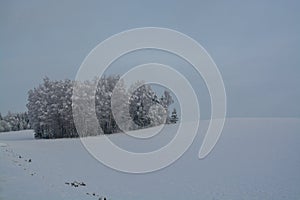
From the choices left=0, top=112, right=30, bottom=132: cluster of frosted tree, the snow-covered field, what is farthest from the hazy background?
the snow-covered field

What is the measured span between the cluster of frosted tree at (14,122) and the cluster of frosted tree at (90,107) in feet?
0.30

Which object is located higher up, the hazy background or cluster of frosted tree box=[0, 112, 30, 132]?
the hazy background

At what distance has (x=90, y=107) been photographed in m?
3.00

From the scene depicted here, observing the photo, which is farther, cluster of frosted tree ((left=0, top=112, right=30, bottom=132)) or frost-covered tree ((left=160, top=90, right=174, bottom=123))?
cluster of frosted tree ((left=0, top=112, right=30, bottom=132))

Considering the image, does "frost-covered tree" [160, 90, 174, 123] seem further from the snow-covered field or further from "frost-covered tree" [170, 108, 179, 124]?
the snow-covered field

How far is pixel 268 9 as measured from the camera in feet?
8.44

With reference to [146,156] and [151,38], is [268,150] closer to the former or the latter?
[146,156]

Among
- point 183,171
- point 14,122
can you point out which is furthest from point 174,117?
point 14,122

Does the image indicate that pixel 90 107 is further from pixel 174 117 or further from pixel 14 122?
pixel 14 122

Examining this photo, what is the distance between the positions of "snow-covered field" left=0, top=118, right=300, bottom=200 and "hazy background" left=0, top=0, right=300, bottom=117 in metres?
0.23

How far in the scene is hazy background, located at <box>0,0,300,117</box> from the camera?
253 centimetres

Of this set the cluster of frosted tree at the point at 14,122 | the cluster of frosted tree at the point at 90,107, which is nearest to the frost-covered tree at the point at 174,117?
the cluster of frosted tree at the point at 90,107

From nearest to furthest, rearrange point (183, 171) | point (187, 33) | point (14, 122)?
point (183, 171) → point (187, 33) → point (14, 122)

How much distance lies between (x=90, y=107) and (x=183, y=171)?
3.25ft
